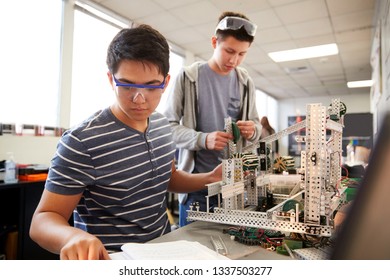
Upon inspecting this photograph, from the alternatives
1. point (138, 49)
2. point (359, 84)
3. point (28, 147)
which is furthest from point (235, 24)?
point (359, 84)

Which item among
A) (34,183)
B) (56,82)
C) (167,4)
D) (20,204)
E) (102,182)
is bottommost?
(20,204)

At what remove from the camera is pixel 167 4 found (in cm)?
216

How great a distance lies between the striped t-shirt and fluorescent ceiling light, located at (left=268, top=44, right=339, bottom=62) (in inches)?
116

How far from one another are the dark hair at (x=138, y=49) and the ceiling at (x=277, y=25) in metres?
1.20

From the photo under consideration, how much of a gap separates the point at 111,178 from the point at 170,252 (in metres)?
0.27

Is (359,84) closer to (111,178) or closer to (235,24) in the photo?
(235,24)

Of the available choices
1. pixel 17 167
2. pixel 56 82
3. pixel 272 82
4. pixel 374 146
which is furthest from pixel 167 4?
pixel 272 82

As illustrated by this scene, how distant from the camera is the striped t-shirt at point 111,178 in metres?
0.70

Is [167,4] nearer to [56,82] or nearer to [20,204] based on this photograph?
[56,82]

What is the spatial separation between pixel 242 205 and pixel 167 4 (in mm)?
1820

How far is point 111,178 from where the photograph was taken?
773 mm

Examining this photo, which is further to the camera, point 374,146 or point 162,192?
A: point 162,192

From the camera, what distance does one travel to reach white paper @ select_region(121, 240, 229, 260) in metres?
0.60

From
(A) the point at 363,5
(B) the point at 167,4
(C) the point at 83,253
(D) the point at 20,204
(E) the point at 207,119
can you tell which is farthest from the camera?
(A) the point at 363,5
